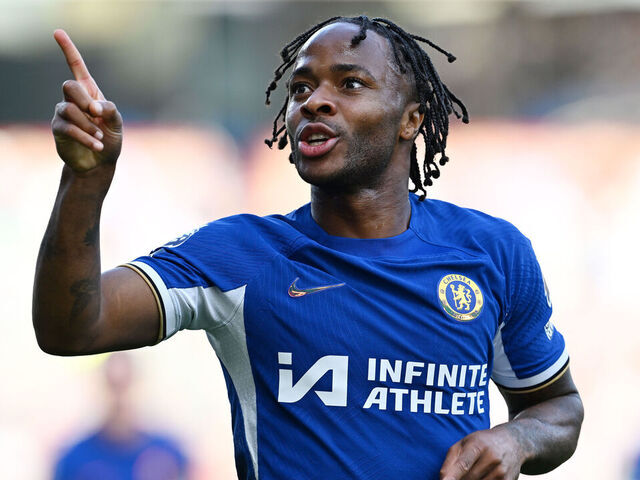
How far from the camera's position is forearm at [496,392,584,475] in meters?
2.89

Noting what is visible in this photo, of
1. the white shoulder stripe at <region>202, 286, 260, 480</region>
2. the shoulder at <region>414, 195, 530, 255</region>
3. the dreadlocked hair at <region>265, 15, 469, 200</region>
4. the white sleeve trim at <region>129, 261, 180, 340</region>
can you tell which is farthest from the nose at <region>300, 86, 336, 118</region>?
the white sleeve trim at <region>129, 261, 180, 340</region>

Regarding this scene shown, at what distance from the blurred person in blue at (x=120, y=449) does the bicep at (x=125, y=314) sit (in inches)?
169

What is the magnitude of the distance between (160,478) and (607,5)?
15.8 ft

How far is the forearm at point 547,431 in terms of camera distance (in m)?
2.89

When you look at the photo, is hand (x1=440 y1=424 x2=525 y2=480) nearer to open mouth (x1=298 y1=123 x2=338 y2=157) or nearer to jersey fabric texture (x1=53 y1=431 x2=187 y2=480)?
open mouth (x1=298 y1=123 x2=338 y2=157)

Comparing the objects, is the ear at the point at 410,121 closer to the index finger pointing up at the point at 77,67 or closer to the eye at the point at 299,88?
the eye at the point at 299,88

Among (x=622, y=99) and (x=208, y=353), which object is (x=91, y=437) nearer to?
(x=208, y=353)

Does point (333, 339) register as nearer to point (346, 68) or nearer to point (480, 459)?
point (480, 459)

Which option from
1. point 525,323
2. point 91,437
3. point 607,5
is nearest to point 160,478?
point 91,437

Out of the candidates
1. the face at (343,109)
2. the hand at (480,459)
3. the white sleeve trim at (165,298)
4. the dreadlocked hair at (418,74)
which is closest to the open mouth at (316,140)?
the face at (343,109)

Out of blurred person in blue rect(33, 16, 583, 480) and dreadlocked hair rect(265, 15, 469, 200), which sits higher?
dreadlocked hair rect(265, 15, 469, 200)

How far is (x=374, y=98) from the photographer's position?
3.04 meters

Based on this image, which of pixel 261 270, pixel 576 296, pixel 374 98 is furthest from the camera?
pixel 576 296

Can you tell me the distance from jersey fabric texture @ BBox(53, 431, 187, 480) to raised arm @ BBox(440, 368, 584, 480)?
4000 mm
